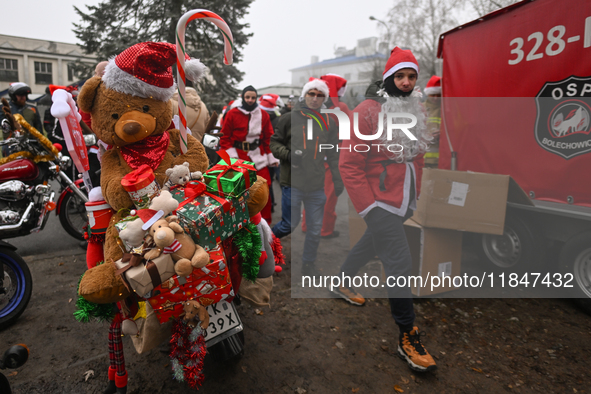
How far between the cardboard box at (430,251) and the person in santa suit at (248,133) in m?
2.30

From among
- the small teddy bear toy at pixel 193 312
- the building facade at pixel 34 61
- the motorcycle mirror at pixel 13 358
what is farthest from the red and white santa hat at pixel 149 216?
the building facade at pixel 34 61

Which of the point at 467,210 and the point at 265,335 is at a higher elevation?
the point at 467,210

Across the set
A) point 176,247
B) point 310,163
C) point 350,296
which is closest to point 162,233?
point 176,247

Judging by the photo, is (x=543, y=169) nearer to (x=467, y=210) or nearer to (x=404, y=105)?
(x=467, y=210)

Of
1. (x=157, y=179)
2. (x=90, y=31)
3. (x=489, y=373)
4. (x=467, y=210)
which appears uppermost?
(x=90, y=31)

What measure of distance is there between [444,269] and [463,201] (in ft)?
2.36

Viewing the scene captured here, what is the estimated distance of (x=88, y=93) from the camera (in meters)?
1.90

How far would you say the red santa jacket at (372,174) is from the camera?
9.49ft

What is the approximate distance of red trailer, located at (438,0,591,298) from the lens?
337 centimetres

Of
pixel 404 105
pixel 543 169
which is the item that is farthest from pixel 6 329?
pixel 543 169

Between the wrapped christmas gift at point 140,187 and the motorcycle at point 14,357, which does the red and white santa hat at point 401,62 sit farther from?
the motorcycle at point 14,357

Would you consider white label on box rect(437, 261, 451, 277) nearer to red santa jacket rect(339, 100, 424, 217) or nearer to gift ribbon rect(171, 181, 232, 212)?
red santa jacket rect(339, 100, 424, 217)

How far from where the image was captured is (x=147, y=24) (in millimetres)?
15781

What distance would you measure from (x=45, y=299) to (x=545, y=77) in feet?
17.5
